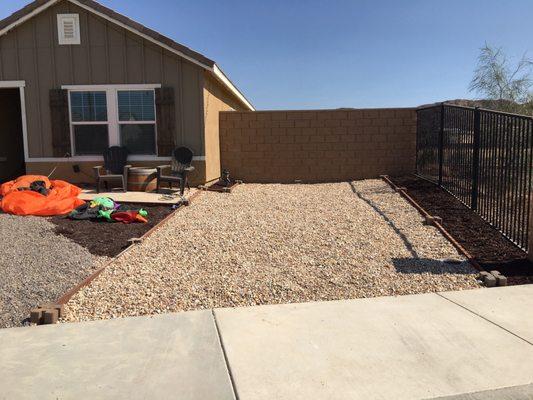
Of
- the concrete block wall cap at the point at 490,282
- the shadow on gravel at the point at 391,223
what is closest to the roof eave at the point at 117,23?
the shadow on gravel at the point at 391,223

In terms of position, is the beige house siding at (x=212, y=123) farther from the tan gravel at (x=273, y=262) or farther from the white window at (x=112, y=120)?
the tan gravel at (x=273, y=262)

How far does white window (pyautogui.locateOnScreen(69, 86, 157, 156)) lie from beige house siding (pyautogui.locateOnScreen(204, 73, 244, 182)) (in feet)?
4.06

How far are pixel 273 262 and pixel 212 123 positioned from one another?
7227 mm

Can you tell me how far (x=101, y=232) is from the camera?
291 inches

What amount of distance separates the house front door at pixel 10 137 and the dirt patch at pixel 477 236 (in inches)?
419

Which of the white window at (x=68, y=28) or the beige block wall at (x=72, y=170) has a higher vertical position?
the white window at (x=68, y=28)

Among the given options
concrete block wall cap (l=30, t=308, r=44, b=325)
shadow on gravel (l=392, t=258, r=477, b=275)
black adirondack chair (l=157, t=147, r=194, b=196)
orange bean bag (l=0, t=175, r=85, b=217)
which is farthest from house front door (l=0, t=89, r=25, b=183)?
shadow on gravel (l=392, t=258, r=477, b=275)

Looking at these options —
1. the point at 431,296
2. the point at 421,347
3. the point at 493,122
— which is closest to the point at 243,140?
the point at 493,122

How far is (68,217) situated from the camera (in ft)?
26.9

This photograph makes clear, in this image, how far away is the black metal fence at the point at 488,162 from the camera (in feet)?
22.5

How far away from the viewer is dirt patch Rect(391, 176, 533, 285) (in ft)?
19.4

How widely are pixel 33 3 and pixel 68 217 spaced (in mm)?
5893

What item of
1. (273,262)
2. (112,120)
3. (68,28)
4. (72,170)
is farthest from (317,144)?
(273,262)

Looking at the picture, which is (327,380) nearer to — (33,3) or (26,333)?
(26,333)
